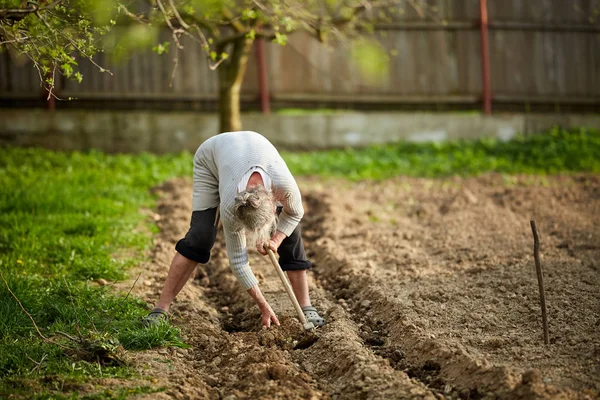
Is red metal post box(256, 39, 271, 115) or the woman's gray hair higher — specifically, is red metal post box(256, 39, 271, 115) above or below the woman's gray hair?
above

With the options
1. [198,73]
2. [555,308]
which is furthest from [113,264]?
[198,73]

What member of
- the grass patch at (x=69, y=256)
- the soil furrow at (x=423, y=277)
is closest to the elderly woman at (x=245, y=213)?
the grass patch at (x=69, y=256)

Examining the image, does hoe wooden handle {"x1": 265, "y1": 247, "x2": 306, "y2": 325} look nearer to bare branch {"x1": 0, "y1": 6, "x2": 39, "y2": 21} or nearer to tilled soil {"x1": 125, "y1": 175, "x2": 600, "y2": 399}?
tilled soil {"x1": 125, "y1": 175, "x2": 600, "y2": 399}

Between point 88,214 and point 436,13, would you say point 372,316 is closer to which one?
point 88,214

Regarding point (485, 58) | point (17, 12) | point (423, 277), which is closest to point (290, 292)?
point (423, 277)

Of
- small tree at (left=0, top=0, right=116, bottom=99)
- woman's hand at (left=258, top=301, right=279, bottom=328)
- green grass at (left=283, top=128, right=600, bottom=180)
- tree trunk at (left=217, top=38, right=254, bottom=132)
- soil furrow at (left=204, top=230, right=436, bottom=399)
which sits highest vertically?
small tree at (left=0, top=0, right=116, bottom=99)

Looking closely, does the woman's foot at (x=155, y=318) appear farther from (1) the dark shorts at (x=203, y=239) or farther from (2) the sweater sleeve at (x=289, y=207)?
(2) the sweater sleeve at (x=289, y=207)

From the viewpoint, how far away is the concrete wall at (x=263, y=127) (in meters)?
11.7

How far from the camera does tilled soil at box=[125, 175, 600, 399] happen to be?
4.34 m

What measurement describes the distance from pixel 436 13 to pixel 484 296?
780 centimetres

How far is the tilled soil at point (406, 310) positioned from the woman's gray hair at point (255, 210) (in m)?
0.80

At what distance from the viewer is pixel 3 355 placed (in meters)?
4.58

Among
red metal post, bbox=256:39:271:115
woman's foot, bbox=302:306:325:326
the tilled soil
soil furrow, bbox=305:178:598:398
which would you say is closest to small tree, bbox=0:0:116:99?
the tilled soil

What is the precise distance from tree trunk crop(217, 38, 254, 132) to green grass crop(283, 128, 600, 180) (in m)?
1.06
